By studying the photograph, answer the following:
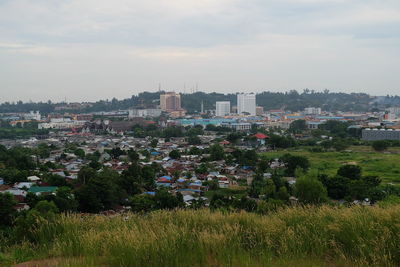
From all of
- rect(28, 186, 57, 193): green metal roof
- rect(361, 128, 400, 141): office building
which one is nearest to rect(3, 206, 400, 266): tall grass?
rect(28, 186, 57, 193): green metal roof

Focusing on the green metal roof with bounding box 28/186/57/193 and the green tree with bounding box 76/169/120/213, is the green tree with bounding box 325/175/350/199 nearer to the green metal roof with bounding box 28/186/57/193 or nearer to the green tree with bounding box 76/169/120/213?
the green tree with bounding box 76/169/120/213

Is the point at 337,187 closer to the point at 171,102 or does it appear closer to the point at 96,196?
the point at 96,196

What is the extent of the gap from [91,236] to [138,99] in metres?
55.0

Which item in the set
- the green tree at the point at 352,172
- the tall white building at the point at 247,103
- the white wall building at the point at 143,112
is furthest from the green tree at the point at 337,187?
the tall white building at the point at 247,103

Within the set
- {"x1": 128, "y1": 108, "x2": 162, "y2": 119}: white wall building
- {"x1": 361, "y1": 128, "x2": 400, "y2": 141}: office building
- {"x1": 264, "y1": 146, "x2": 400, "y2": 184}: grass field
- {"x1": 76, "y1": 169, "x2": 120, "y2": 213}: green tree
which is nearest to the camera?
{"x1": 76, "y1": 169, "x2": 120, "y2": 213}: green tree

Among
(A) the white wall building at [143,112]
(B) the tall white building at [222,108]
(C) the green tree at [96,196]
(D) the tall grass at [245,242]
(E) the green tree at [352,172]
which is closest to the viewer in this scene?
(D) the tall grass at [245,242]

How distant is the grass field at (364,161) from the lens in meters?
11.0

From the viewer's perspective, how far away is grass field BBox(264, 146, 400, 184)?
11.0m

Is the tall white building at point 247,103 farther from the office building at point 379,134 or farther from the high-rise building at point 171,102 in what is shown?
the office building at point 379,134

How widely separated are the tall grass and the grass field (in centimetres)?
862

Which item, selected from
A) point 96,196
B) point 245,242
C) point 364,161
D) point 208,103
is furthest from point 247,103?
point 245,242

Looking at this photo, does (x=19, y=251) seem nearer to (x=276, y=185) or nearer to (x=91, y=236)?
(x=91, y=236)

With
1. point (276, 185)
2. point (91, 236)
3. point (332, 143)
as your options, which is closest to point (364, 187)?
point (276, 185)

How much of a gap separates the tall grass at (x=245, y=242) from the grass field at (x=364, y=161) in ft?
28.3
